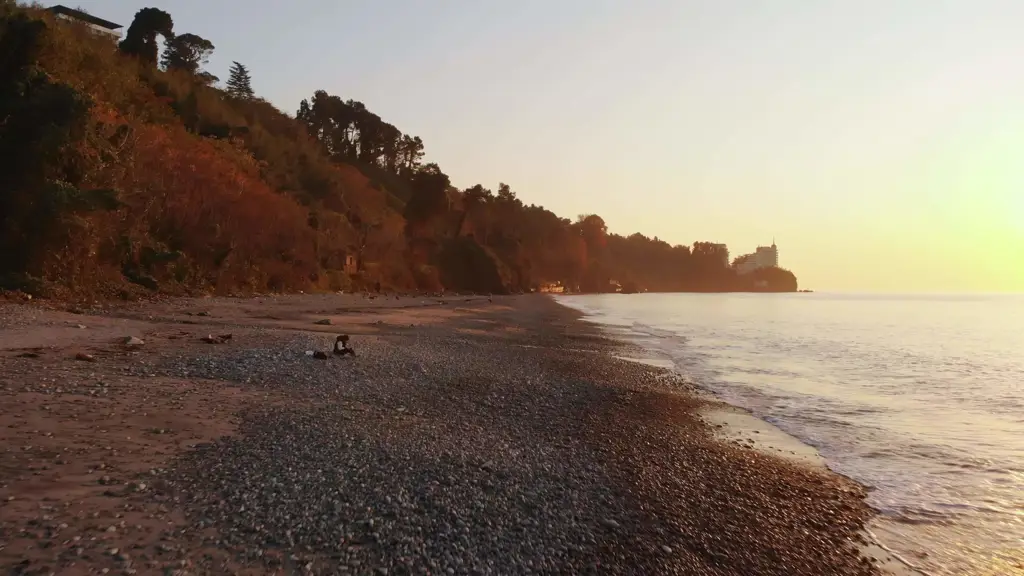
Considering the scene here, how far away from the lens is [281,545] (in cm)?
465

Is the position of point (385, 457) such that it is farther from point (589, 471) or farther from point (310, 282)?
point (310, 282)

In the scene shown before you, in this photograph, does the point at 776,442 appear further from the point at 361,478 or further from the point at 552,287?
the point at 552,287

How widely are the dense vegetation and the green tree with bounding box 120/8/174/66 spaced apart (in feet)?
0.47

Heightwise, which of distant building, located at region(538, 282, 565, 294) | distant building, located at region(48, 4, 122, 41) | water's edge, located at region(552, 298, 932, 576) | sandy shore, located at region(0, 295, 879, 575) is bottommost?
water's edge, located at region(552, 298, 932, 576)

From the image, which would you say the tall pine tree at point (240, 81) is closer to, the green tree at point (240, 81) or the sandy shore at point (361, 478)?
the green tree at point (240, 81)

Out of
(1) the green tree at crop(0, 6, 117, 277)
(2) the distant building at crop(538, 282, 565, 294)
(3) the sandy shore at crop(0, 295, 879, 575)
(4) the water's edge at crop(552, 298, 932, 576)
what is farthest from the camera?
(2) the distant building at crop(538, 282, 565, 294)

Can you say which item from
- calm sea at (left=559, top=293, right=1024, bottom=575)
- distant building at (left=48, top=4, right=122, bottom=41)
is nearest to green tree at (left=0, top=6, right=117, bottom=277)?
calm sea at (left=559, top=293, right=1024, bottom=575)

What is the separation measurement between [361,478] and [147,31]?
2889 inches

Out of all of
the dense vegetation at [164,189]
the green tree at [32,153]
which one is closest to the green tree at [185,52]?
the dense vegetation at [164,189]

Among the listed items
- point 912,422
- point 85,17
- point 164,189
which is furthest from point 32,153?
point 85,17

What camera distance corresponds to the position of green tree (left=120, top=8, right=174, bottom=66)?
6156cm

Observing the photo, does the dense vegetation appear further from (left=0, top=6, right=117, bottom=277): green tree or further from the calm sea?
the calm sea

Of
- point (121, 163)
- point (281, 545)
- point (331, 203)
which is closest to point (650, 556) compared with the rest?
point (281, 545)

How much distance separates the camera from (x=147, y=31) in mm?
63156
